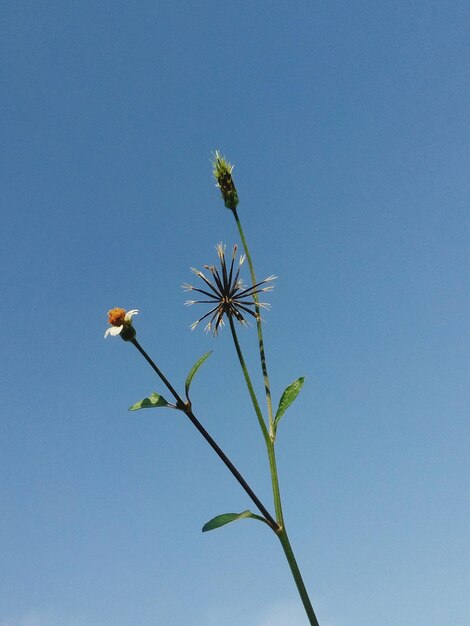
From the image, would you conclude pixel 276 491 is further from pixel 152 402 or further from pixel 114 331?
pixel 114 331

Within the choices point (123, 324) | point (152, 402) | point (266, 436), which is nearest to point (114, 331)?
point (123, 324)

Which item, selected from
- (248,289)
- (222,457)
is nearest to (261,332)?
(248,289)

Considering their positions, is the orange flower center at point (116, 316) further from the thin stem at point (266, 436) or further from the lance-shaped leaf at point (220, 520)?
the lance-shaped leaf at point (220, 520)

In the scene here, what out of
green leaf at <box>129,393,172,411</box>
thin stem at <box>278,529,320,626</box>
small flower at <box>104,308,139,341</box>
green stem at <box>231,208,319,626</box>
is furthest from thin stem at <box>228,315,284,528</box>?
small flower at <box>104,308,139,341</box>

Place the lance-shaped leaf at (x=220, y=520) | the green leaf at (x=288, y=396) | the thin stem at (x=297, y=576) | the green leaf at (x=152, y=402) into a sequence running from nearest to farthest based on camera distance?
the thin stem at (x=297, y=576) < the lance-shaped leaf at (x=220, y=520) < the green leaf at (x=152, y=402) < the green leaf at (x=288, y=396)

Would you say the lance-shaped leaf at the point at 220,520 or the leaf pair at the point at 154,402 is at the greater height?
the leaf pair at the point at 154,402

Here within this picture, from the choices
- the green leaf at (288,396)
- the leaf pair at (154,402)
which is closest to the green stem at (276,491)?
the green leaf at (288,396)
